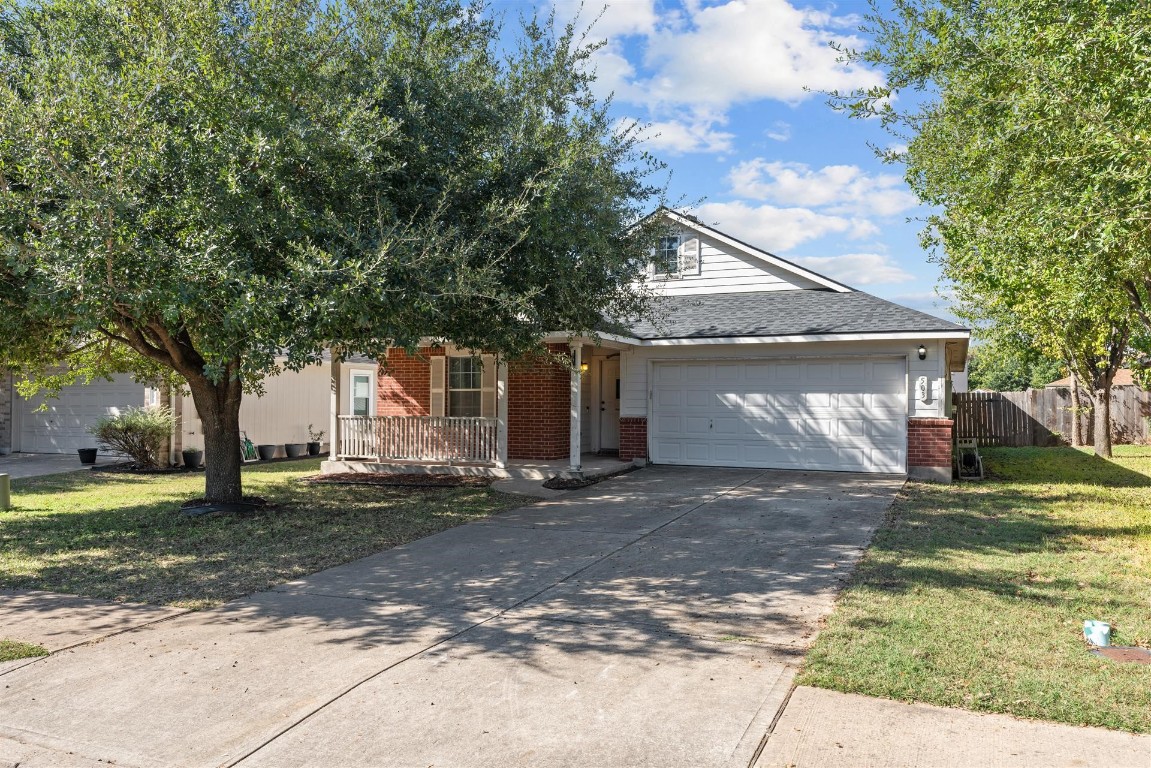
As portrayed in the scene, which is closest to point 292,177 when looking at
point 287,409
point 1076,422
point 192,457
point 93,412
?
point 192,457

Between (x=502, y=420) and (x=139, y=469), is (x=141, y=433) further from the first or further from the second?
(x=502, y=420)

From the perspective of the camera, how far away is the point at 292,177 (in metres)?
8.16

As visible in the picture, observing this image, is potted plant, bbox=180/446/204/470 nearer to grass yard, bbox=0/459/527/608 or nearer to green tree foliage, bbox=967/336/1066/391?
grass yard, bbox=0/459/527/608

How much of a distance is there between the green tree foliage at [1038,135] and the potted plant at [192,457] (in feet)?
47.3

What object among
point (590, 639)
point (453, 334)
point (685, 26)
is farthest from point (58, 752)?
point (685, 26)

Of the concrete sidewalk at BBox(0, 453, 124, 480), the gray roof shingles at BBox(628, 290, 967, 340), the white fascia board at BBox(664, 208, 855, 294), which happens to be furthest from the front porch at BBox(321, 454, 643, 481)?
the concrete sidewalk at BBox(0, 453, 124, 480)

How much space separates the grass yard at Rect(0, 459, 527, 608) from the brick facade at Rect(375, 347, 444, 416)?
3350mm

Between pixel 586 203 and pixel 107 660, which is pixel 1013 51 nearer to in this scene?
pixel 586 203

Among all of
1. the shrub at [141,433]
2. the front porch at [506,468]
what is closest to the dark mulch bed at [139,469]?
the shrub at [141,433]

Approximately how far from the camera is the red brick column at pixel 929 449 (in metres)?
14.3

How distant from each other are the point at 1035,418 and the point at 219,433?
24.4m

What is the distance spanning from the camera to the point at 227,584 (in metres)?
7.20

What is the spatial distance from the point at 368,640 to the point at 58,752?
6.46ft

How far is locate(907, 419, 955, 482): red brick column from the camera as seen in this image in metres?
14.3
